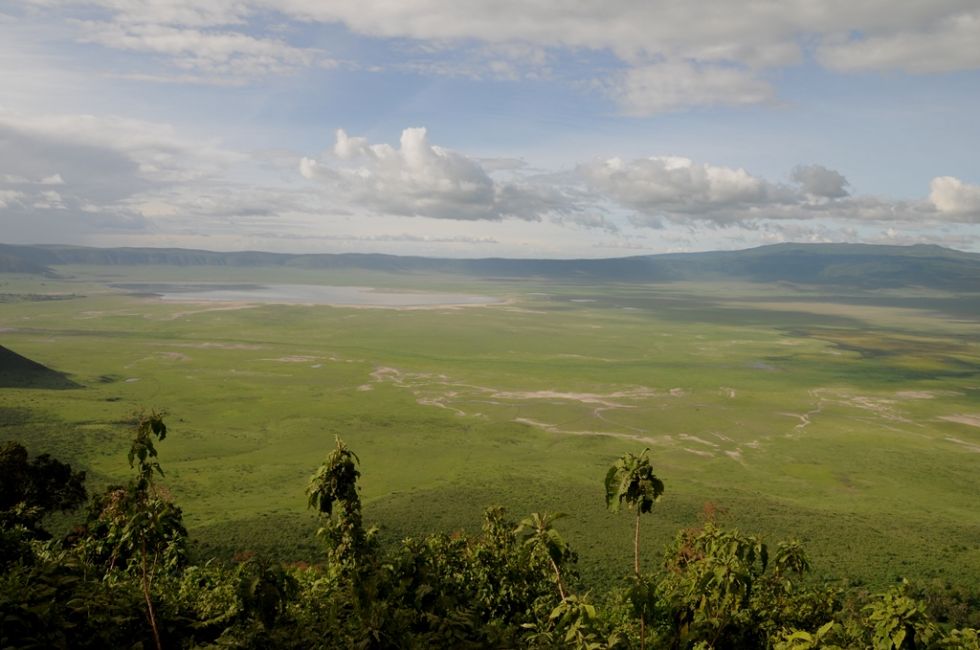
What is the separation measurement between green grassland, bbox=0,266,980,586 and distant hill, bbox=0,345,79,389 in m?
3.82

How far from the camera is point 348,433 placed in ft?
240

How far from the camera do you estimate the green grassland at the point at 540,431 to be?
152ft

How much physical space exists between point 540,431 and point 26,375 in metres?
75.3

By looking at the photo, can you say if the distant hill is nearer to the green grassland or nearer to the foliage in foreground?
the green grassland

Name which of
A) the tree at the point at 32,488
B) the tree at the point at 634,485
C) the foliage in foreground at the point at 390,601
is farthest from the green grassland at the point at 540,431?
the tree at the point at 634,485

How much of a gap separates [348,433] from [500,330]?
10413 centimetres

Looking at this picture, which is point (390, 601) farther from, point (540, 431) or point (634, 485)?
point (540, 431)

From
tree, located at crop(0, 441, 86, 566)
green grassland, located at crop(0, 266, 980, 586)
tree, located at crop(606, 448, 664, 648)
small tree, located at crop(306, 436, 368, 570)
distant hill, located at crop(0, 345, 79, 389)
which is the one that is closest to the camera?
tree, located at crop(606, 448, 664, 648)

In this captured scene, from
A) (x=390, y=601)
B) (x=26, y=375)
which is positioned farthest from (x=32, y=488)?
(x=26, y=375)

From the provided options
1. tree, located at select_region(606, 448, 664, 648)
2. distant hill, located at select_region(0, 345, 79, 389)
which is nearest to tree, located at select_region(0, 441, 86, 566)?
tree, located at select_region(606, 448, 664, 648)

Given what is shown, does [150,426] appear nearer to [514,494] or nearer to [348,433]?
[514,494]

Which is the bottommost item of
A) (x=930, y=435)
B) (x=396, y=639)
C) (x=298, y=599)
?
(x=930, y=435)

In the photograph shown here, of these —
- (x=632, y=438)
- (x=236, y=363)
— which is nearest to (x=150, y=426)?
(x=632, y=438)

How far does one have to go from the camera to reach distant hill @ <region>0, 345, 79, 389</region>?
84.7 m
